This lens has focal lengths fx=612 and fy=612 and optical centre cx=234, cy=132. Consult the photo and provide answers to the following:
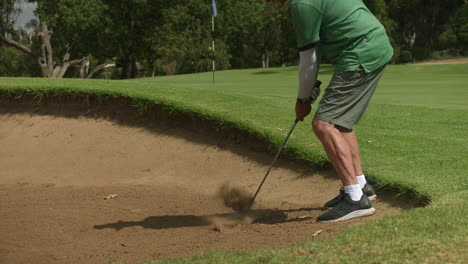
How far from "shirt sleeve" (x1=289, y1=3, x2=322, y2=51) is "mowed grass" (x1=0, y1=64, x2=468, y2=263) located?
62.1 inches

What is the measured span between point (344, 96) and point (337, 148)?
0.46 meters

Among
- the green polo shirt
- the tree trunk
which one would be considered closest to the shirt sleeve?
the green polo shirt

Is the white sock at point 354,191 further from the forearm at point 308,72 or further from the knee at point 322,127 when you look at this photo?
the forearm at point 308,72

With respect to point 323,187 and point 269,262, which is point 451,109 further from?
point 269,262

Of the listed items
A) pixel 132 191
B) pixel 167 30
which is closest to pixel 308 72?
pixel 132 191

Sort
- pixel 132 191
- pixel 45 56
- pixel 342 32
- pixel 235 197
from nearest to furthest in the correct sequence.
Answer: pixel 342 32, pixel 235 197, pixel 132 191, pixel 45 56

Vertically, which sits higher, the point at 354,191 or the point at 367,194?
the point at 354,191

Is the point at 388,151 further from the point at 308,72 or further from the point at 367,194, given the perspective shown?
the point at 308,72

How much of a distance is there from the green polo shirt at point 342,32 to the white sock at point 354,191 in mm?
1032

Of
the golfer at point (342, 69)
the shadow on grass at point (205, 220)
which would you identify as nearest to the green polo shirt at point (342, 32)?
the golfer at point (342, 69)

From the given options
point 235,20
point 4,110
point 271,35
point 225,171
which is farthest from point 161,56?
point 225,171

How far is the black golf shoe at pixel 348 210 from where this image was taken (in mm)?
5410

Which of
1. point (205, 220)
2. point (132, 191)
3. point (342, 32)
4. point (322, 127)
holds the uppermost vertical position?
point (342, 32)

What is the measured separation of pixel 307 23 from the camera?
16.4 ft
